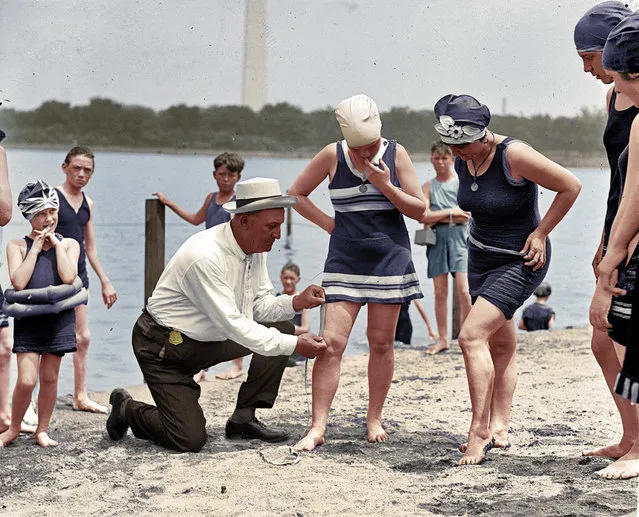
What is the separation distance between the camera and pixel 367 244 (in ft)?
17.4

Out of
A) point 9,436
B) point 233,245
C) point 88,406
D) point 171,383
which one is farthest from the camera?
point 88,406

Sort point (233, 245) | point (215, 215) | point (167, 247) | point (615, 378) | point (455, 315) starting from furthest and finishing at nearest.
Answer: point (167, 247) → point (455, 315) → point (215, 215) → point (233, 245) → point (615, 378)

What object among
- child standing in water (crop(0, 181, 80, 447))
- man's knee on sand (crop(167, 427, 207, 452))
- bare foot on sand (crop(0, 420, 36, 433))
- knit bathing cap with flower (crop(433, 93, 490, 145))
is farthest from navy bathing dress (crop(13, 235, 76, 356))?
knit bathing cap with flower (crop(433, 93, 490, 145))

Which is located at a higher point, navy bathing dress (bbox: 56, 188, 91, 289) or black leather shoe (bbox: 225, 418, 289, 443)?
navy bathing dress (bbox: 56, 188, 91, 289)

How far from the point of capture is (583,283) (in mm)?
24422

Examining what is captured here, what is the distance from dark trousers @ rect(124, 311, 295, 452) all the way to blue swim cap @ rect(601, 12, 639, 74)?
2555mm

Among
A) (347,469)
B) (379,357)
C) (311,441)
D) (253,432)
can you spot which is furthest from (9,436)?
(379,357)

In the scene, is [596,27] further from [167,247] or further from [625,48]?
[167,247]

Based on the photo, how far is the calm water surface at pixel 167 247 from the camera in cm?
1692

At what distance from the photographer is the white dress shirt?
4.93 meters

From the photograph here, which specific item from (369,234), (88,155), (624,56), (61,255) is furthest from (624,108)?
(88,155)

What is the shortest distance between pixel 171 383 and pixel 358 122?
5.42 ft

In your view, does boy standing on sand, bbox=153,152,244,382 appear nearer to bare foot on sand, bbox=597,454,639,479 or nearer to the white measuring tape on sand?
the white measuring tape on sand

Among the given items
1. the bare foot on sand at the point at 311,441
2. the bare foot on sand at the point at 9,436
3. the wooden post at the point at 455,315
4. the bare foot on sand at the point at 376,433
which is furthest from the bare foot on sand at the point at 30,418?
the wooden post at the point at 455,315
